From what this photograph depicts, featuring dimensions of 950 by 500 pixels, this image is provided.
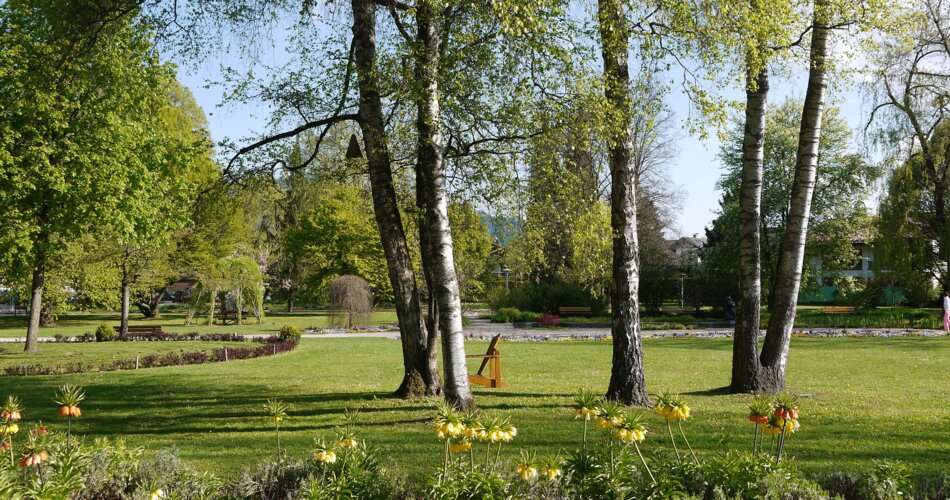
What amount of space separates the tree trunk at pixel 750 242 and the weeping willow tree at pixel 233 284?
1093 inches

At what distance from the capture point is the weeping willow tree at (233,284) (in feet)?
111

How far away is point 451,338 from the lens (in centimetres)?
900

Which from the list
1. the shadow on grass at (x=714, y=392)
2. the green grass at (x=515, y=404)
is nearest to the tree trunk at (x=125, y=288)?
the green grass at (x=515, y=404)

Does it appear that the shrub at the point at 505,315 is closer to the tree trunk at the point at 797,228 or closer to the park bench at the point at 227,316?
the park bench at the point at 227,316

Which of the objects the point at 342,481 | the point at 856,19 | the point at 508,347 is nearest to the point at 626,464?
the point at 342,481

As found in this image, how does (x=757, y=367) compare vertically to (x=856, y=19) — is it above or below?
below

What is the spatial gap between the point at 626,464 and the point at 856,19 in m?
8.37

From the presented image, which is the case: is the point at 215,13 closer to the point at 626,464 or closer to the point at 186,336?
the point at 626,464

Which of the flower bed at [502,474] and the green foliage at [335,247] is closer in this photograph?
the flower bed at [502,474]

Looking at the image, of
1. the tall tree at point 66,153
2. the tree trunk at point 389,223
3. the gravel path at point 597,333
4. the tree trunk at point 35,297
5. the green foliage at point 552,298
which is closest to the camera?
the tree trunk at point 389,223

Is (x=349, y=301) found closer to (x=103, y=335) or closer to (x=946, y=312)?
(x=103, y=335)

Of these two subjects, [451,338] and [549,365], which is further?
[549,365]

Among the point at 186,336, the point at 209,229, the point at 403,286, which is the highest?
the point at 209,229

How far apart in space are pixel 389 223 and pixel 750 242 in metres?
5.57
